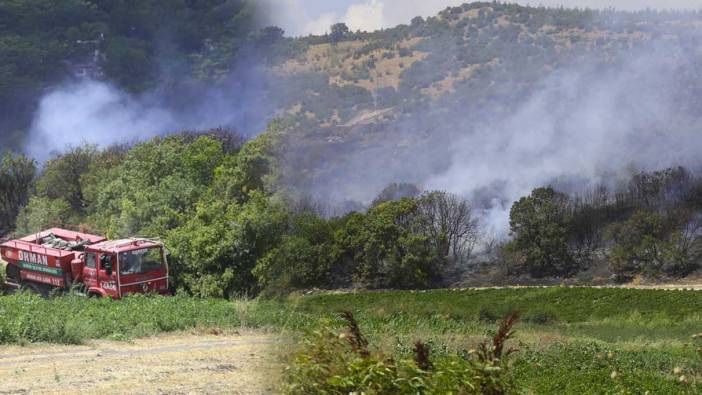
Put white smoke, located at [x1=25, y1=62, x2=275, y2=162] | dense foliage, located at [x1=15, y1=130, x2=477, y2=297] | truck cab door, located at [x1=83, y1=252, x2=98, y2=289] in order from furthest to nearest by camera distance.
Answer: white smoke, located at [x1=25, y1=62, x2=275, y2=162]
dense foliage, located at [x1=15, y1=130, x2=477, y2=297]
truck cab door, located at [x1=83, y1=252, x2=98, y2=289]

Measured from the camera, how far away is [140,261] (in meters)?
27.5

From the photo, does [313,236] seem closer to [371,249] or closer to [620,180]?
[371,249]

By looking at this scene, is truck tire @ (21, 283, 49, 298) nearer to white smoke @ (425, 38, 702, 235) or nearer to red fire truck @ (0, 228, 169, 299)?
red fire truck @ (0, 228, 169, 299)

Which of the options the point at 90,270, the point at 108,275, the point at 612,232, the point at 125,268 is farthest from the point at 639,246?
the point at 90,270

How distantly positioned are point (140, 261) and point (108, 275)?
990mm

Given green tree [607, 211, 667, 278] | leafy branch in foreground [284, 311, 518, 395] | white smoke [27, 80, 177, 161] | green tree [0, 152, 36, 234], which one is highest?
white smoke [27, 80, 177, 161]

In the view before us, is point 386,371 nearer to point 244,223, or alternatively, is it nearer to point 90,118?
point 244,223

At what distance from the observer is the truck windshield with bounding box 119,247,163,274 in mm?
27158

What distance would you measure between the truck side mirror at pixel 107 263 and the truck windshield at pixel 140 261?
323mm

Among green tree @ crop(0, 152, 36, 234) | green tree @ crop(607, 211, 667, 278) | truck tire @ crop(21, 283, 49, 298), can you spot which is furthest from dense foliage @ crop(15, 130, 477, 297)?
green tree @ crop(607, 211, 667, 278)

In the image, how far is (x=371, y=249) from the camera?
37.9 meters

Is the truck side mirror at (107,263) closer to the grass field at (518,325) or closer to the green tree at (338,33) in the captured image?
the grass field at (518,325)

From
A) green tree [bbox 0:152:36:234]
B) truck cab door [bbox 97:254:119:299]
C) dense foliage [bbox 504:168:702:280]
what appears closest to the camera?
truck cab door [bbox 97:254:119:299]

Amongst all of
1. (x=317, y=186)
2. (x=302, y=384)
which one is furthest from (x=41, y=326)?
(x=317, y=186)
